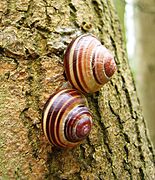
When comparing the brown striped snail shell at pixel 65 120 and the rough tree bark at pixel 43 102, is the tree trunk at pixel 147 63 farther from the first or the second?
the brown striped snail shell at pixel 65 120

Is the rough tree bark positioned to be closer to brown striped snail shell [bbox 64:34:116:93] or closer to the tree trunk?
brown striped snail shell [bbox 64:34:116:93]

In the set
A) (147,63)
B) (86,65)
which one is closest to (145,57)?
(147,63)

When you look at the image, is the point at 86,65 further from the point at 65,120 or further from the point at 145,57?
the point at 145,57

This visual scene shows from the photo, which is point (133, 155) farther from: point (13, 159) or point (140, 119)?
point (13, 159)

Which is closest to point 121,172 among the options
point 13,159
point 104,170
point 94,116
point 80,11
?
point 104,170

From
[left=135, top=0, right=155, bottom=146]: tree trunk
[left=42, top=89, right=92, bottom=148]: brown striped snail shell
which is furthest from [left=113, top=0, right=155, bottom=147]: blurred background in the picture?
[left=42, top=89, right=92, bottom=148]: brown striped snail shell

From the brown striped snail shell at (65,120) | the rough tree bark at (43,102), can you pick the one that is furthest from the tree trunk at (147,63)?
the brown striped snail shell at (65,120)

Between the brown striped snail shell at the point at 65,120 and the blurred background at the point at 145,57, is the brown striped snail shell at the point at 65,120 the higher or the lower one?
the higher one
